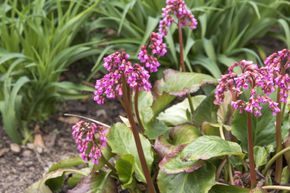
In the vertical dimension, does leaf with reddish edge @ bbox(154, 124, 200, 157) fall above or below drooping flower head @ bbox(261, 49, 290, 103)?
below

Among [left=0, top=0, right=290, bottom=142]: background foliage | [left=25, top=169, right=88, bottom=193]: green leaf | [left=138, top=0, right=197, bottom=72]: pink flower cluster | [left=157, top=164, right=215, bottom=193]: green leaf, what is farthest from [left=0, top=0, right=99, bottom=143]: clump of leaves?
[left=157, top=164, right=215, bottom=193]: green leaf

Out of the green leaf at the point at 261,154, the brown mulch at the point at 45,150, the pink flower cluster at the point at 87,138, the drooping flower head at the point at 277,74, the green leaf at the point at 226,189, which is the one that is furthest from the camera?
the brown mulch at the point at 45,150

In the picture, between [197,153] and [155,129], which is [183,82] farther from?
[197,153]

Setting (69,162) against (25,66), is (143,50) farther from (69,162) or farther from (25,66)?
(25,66)

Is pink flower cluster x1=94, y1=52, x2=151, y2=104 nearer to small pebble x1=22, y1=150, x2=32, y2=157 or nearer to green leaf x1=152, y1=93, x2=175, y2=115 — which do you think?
green leaf x1=152, y1=93, x2=175, y2=115

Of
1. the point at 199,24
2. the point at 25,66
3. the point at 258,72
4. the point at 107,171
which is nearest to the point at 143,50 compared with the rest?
the point at 258,72

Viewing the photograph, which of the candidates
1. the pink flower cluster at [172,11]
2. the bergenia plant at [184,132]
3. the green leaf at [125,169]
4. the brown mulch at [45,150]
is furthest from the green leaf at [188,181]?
the brown mulch at [45,150]

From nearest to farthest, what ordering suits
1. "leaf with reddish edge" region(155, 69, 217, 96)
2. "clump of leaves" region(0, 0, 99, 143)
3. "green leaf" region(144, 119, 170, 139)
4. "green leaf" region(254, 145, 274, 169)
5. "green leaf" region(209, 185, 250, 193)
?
"green leaf" region(209, 185, 250, 193) < "green leaf" region(254, 145, 274, 169) < "leaf with reddish edge" region(155, 69, 217, 96) < "green leaf" region(144, 119, 170, 139) < "clump of leaves" region(0, 0, 99, 143)

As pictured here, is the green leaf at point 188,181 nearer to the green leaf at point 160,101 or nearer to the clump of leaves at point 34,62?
the green leaf at point 160,101
